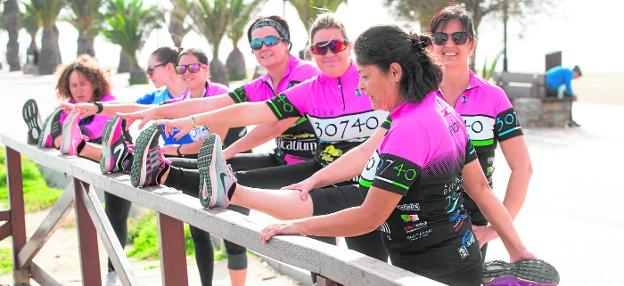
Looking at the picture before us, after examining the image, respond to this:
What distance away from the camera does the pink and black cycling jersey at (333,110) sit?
395cm

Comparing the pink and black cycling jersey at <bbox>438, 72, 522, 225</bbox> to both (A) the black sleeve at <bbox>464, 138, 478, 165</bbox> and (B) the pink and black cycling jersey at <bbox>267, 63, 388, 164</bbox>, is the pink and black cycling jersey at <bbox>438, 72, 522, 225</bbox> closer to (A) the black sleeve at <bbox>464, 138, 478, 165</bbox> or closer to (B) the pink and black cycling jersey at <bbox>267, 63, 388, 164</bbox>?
(B) the pink and black cycling jersey at <bbox>267, 63, 388, 164</bbox>

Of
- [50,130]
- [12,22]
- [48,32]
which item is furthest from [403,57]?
[12,22]

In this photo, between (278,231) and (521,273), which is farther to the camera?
(521,273)

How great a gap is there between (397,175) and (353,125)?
60.7 inches

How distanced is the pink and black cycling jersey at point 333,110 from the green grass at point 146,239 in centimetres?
264

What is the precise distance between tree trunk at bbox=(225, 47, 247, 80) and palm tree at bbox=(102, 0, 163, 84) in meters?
4.10

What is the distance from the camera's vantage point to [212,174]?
10.1 feet

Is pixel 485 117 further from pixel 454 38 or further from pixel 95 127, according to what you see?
pixel 95 127

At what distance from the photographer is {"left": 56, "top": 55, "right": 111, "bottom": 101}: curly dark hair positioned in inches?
224

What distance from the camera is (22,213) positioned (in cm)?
618

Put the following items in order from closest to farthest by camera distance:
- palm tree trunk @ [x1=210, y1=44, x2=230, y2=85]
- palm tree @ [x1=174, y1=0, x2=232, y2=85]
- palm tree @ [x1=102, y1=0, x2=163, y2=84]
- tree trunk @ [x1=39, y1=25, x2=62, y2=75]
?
1. palm tree @ [x1=174, y1=0, x2=232, y2=85]
2. palm tree trunk @ [x1=210, y1=44, x2=230, y2=85]
3. palm tree @ [x1=102, y1=0, x2=163, y2=84]
4. tree trunk @ [x1=39, y1=25, x2=62, y2=75]

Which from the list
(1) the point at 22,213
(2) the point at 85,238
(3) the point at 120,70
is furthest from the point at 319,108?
(3) the point at 120,70

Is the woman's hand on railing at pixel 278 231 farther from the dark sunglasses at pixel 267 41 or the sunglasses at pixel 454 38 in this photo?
the dark sunglasses at pixel 267 41

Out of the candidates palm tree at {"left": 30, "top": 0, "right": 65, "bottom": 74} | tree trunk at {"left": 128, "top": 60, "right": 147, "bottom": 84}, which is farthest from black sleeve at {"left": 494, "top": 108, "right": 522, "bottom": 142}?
palm tree at {"left": 30, "top": 0, "right": 65, "bottom": 74}
